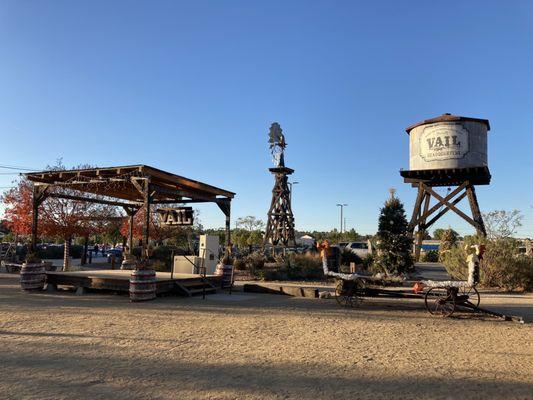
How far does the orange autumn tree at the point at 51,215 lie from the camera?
74.2 ft

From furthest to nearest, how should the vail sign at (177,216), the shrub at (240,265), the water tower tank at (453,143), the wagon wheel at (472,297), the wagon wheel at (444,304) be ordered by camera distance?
1. the water tower tank at (453,143)
2. the shrub at (240,265)
3. the vail sign at (177,216)
4. the wagon wheel at (472,297)
5. the wagon wheel at (444,304)

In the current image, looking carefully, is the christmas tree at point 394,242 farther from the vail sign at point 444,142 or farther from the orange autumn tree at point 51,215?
the orange autumn tree at point 51,215

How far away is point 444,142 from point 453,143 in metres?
0.50

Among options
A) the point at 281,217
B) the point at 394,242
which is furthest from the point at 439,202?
the point at 281,217

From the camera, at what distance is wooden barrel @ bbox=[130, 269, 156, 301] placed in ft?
41.1

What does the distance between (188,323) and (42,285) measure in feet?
26.8

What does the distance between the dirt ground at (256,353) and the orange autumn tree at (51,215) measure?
12.1 metres

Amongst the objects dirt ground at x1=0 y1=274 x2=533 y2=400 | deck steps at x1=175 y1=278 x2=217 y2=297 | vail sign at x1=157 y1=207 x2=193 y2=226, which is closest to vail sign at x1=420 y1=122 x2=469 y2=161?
dirt ground at x1=0 y1=274 x2=533 y2=400

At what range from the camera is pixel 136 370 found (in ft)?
19.4

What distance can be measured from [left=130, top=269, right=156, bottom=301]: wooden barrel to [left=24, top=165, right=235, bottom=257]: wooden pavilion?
2.00 ft

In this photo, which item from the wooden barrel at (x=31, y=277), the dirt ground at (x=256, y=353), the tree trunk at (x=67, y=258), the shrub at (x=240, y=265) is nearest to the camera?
the dirt ground at (x=256, y=353)

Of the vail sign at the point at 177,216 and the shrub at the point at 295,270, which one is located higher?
the vail sign at the point at 177,216

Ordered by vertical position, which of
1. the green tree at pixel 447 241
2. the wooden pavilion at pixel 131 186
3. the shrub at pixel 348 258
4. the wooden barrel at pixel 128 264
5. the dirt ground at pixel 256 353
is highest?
the wooden pavilion at pixel 131 186

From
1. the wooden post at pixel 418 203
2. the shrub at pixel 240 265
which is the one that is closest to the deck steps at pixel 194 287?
the shrub at pixel 240 265
